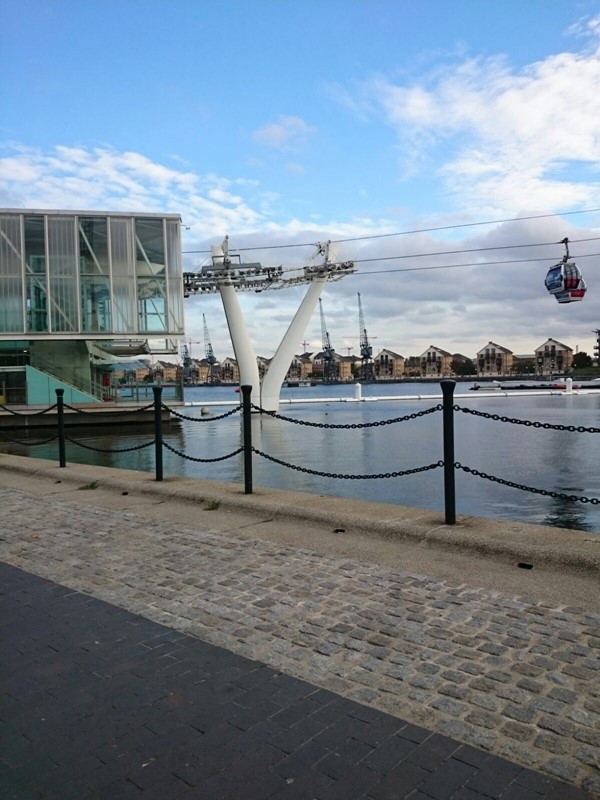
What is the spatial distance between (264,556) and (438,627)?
7.09 ft

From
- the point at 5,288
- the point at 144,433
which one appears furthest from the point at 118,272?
the point at 144,433

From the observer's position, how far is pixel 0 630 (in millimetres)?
4207

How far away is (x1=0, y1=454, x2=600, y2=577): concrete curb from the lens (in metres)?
5.44

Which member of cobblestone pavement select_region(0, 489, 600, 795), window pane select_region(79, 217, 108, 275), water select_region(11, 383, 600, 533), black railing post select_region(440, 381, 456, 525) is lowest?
water select_region(11, 383, 600, 533)

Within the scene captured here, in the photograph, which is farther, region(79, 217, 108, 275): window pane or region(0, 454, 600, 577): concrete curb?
region(79, 217, 108, 275): window pane

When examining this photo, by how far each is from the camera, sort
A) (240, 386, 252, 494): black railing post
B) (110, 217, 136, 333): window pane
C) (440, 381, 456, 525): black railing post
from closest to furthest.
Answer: (440, 381, 456, 525): black railing post < (240, 386, 252, 494): black railing post < (110, 217, 136, 333): window pane

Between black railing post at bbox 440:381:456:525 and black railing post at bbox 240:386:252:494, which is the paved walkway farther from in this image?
black railing post at bbox 240:386:252:494

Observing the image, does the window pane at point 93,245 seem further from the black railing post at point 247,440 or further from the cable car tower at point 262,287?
the black railing post at point 247,440

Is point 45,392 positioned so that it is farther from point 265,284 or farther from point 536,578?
point 536,578

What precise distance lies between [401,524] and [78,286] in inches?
1478

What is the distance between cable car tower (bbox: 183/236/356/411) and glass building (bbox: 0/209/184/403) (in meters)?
3.25

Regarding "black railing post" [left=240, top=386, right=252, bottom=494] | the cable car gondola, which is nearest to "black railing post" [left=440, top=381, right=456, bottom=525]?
"black railing post" [left=240, top=386, right=252, bottom=494]

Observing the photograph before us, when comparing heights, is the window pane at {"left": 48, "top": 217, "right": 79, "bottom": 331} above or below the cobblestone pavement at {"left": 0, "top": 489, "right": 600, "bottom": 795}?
above

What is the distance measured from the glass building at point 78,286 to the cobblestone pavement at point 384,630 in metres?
35.7
